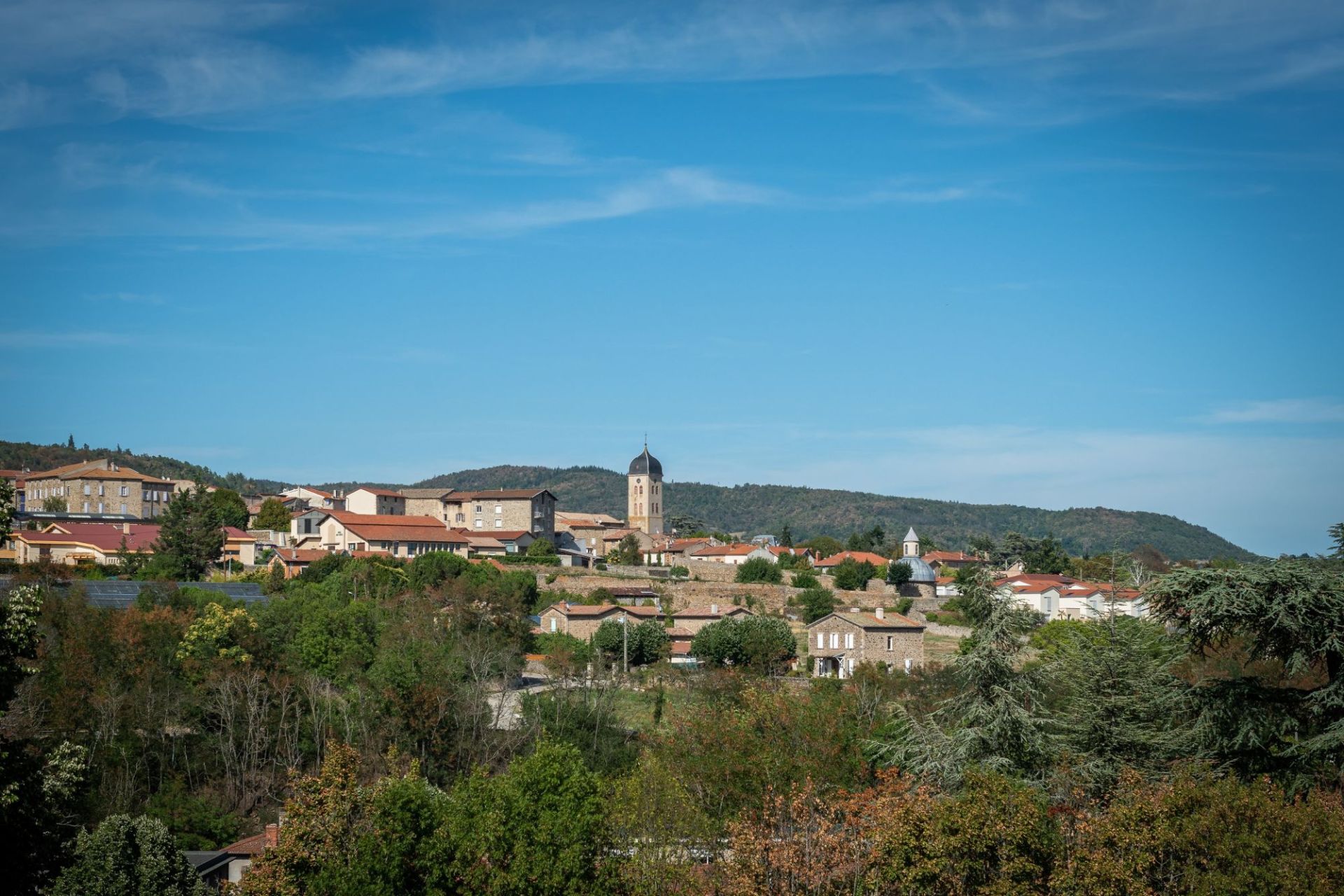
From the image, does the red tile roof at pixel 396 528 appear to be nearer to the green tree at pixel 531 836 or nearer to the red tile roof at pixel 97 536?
the red tile roof at pixel 97 536

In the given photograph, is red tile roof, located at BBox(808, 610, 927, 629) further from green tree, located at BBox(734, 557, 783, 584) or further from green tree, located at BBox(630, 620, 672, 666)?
green tree, located at BBox(734, 557, 783, 584)

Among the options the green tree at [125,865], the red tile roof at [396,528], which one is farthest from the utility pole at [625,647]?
the green tree at [125,865]

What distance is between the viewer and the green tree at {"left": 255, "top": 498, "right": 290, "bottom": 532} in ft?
289

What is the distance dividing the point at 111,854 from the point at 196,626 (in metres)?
25.6

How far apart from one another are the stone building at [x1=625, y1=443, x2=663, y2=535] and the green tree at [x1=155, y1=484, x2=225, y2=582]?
5744 cm

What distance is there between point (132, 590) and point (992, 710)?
149ft

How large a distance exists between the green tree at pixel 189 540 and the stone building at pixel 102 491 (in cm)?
2522

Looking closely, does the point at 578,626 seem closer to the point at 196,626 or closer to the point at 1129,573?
the point at 196,626

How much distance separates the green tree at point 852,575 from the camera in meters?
79.2

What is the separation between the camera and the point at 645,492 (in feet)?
409

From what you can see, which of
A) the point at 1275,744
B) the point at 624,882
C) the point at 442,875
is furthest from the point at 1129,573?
the point at 442,875

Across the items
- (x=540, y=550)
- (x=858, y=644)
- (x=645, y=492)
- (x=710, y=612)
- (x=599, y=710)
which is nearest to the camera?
(x=599, y=710)

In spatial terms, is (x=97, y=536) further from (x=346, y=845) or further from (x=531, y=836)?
(x=531, y=836)

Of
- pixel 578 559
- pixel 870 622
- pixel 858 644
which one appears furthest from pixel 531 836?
pixel 578 559
